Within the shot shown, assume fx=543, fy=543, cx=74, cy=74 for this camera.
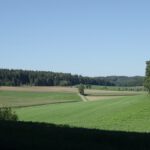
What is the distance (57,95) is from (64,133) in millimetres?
93646

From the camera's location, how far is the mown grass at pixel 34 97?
92.0 metres

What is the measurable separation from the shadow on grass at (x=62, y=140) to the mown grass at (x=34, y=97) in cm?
7436

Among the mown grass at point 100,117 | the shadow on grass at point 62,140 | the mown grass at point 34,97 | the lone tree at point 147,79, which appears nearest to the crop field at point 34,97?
the mown grass at point 34,97

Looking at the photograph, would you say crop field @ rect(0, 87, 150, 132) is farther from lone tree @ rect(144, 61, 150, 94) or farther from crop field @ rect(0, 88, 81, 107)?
lone tree @ rect(144, 61, 150, 94)

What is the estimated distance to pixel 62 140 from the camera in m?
11.3

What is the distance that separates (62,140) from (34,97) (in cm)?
8969

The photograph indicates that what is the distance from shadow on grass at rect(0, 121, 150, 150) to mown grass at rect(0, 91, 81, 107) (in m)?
74.4

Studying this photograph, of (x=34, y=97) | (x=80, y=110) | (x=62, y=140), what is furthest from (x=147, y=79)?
(x=62, y=140)

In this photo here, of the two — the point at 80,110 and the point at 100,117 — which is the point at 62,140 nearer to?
the point at 100,117

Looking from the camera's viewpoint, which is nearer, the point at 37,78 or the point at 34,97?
the point at 34,97

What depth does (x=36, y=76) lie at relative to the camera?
157 m

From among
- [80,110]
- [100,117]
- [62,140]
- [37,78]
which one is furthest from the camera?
[37,78]

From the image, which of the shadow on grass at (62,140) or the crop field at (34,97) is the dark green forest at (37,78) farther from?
the shadow on grass at (62,140)

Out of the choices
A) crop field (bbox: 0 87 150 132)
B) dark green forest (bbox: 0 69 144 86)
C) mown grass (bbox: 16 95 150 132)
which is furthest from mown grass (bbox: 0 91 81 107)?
dark green forest (bbox: 0 69 144 86)
